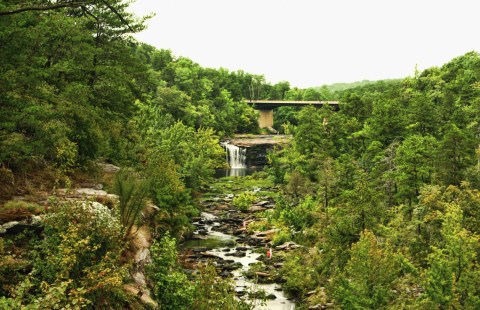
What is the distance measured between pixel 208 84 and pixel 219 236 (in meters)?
71.7

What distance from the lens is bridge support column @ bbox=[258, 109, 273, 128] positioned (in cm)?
11462

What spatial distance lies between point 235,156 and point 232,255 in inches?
1967

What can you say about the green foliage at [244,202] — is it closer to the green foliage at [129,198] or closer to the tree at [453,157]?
Answer: the tree at [453,157]

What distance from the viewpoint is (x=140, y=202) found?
17469 mm

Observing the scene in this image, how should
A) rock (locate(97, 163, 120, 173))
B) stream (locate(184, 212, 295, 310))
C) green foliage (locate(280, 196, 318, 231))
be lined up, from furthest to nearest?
green foliage (locate(280, 196, 318, 231)) → rock (locate(97, 163, 120, 173)) → stream (locate(184, 212, 295, 310))

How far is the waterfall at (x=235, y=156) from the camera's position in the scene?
264 ft

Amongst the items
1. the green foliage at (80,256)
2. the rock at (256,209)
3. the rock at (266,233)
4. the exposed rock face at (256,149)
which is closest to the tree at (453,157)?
the rock at (266,233)

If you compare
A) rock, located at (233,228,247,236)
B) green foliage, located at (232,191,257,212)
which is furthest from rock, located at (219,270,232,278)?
green foliage, located at (232,191,257,212)

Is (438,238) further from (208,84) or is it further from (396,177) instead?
(208,84)

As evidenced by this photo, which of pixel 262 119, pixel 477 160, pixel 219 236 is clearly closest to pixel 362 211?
pixel 477 160

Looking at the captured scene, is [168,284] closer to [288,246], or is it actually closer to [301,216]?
[288,246]

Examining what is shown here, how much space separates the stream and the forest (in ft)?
3.23

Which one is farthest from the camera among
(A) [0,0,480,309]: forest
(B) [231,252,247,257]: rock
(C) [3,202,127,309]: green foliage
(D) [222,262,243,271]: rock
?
(B) [231,252,247,257]: rock

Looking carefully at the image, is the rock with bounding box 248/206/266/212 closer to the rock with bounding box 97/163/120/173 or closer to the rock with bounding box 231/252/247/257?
the rock with bounding box 231/252/247/257
